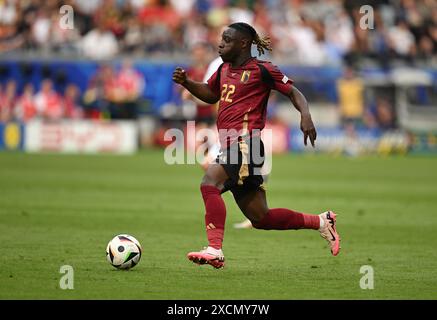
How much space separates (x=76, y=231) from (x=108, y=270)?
3.45 m

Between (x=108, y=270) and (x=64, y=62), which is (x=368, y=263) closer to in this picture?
(x=108, y=270)

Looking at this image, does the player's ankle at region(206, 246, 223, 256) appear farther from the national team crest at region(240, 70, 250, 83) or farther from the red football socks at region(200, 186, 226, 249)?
the national team crest at region(240, 70, 250, 83)

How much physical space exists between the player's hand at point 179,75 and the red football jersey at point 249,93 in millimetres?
439

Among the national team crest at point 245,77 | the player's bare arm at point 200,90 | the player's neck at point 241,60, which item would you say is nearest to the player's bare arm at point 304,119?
the national team crest at point 245,77

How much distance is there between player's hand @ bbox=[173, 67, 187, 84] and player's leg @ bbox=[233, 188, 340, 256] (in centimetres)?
124

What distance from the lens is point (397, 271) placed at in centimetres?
1030

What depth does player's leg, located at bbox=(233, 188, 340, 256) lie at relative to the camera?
396 inches

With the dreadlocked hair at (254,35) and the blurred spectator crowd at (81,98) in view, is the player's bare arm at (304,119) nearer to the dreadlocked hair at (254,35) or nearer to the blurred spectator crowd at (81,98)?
the dreadlocked hair at (254,35)

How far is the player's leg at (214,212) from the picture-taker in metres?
9.59

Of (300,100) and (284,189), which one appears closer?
(300,100)

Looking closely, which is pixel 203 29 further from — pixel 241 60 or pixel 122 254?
pixel 122 254

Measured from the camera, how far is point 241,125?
9.98 m

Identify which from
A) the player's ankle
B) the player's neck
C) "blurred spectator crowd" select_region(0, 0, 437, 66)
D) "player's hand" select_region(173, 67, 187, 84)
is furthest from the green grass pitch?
"blurred spectator crowd" select_region(0, 0, 437, 66)
